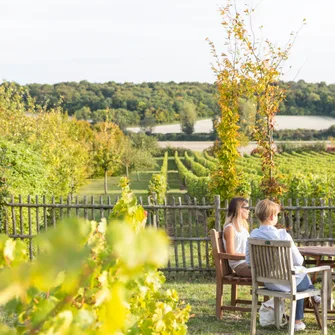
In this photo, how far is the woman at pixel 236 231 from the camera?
20.6 feet

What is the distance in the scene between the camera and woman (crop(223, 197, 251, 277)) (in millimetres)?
6289

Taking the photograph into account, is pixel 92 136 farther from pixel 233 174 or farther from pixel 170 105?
pixel 170 105

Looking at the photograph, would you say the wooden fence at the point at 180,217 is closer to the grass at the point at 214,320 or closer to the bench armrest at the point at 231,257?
the grass at the point at 214,320

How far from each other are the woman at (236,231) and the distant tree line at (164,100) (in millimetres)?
74419

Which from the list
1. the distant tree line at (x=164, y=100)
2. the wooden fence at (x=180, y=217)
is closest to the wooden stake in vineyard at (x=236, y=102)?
the wooden fence at (x=180, y=217)

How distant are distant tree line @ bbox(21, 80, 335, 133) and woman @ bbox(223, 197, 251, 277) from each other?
74.4m

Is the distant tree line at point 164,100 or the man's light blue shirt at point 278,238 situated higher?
the distant tree line at point 164,100

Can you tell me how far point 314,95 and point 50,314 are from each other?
314 ft

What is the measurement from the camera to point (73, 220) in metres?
0.92

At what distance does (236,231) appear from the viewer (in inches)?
254

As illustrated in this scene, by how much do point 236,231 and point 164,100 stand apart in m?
91.9

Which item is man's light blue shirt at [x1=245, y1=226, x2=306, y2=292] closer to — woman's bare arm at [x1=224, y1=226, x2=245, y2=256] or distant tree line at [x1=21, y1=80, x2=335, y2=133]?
woman's bare arm at [x1=224, y1=226, x2=245, y2=256]

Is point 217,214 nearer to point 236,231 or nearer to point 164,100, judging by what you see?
point 236,231

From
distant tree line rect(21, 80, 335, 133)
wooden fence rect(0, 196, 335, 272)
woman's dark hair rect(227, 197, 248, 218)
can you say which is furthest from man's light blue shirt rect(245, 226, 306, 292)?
distant tree line rect(21, 80, 335, 133)
